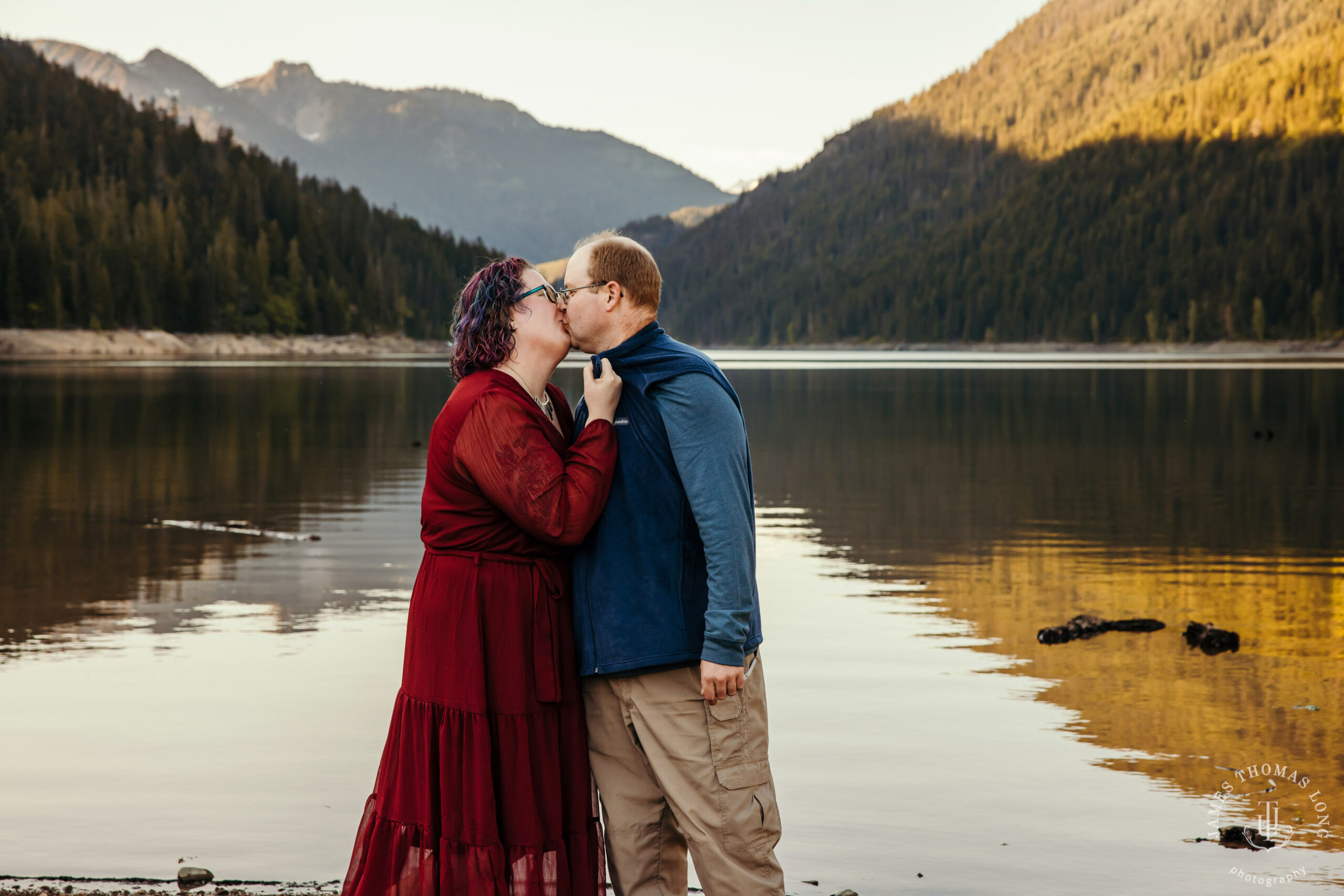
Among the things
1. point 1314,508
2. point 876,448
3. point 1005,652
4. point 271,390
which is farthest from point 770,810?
point 271,390

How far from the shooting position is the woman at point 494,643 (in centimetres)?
448

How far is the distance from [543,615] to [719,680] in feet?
2.14

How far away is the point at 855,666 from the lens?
35.1 ft

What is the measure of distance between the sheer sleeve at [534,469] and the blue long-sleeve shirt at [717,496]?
10.3 inches

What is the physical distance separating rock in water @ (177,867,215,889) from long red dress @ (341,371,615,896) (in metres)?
1.50

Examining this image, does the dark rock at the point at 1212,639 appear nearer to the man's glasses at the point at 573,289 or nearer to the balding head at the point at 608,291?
the balding head at the point at 608,291

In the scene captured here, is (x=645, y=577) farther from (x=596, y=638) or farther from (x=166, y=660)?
(x=166, y=660)

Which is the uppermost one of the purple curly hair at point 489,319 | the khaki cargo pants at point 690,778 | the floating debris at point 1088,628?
the purple curly hair at point 489,319

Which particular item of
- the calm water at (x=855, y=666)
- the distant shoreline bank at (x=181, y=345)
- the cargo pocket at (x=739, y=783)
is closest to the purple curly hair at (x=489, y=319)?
the cargo pocket at (x=739, y=783)

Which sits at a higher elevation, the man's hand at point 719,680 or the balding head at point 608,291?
the balding head at point 608,291

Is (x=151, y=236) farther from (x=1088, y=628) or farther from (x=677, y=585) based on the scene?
(x=677, y=585)

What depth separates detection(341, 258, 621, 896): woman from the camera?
14.7 feet

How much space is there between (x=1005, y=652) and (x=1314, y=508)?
12.4 metres

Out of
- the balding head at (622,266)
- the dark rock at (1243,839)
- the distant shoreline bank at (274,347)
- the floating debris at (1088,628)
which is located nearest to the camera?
the balding head at (622,266)
